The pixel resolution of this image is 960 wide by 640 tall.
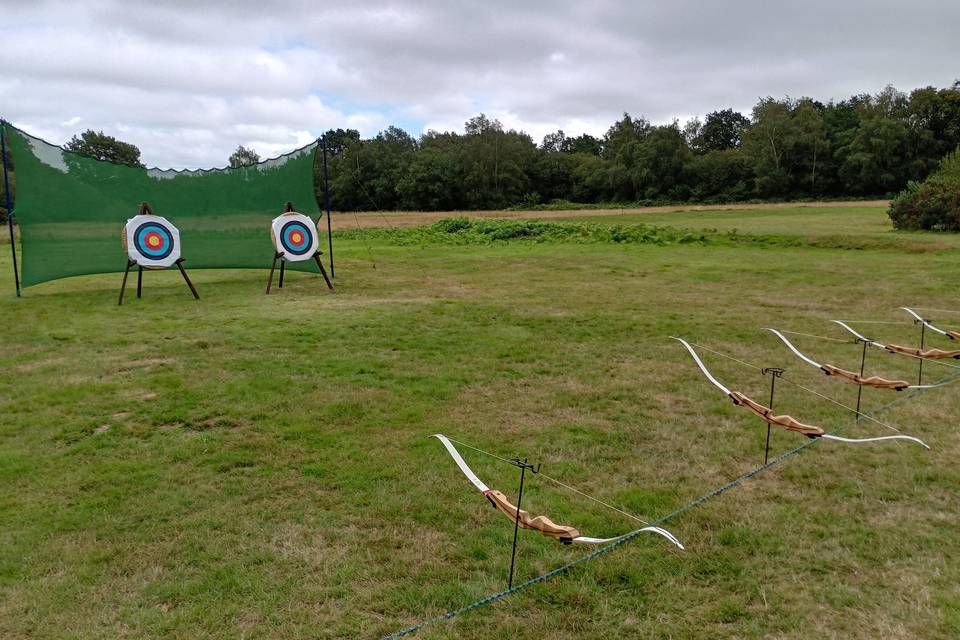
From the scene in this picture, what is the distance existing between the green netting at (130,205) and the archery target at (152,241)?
602 mm

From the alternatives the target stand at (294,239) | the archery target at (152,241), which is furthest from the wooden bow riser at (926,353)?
the archery target at (152,241)

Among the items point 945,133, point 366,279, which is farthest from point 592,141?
point 366,279

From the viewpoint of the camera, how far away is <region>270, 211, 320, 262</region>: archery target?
33.0 ft

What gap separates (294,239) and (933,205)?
53.4 feet

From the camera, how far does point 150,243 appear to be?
30.4 feet

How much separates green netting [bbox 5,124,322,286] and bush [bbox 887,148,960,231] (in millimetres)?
15828

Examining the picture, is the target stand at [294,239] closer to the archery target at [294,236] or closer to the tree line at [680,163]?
the archery target at [294,236]

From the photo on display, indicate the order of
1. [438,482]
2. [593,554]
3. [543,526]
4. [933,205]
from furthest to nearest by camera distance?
[933,205], [438,482], [593,554], [543,526]

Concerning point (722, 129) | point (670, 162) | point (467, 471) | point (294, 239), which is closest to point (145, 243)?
point (294, 239)

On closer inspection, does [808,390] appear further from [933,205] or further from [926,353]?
[933,205]

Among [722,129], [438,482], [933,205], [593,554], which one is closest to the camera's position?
[593,554]

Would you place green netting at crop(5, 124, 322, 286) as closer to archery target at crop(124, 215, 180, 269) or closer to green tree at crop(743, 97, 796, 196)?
archery target at crop(124, 215, 180, 269)

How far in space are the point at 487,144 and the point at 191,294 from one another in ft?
141

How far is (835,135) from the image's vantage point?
45375 millimetres
